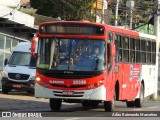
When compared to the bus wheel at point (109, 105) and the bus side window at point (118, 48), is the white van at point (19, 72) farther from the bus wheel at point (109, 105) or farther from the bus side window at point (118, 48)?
the bus wheel at point (109, 105)

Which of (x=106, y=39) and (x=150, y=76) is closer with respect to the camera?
(x=106, y=39)

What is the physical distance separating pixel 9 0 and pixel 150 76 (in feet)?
56.1

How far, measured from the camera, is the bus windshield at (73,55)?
19453mm

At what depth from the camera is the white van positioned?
29219 millimetres

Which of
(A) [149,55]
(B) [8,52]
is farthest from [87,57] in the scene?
(B) [8,52]

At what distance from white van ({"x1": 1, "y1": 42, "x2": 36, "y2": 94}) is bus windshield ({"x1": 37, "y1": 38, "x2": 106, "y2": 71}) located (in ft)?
31.0

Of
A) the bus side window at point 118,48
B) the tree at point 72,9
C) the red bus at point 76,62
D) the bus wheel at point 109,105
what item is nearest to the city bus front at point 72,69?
the red bus at point 76,62

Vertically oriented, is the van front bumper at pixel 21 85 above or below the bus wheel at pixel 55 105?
below

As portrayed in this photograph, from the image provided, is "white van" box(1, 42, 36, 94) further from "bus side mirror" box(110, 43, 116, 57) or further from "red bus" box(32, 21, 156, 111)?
"bus side mirror" box(110, 43, 116, 57)

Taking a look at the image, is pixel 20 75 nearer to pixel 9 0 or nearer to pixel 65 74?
pixel 65 74

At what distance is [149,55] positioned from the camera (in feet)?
88.5

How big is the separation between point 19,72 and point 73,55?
10424 mm

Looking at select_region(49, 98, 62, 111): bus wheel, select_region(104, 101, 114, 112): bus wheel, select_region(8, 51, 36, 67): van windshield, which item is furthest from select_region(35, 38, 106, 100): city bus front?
select_region(8, 51, 36, 67): van windshield

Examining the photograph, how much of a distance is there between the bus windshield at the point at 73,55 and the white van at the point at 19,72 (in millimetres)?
9457
